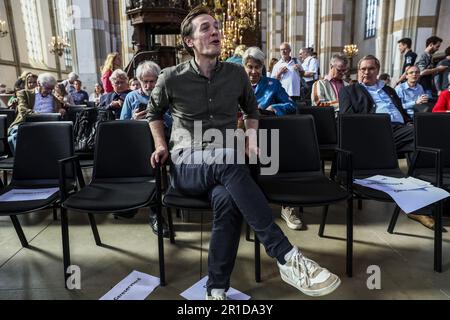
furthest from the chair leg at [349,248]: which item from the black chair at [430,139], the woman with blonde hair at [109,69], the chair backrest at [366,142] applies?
the woman with blonde hair at [109,69]

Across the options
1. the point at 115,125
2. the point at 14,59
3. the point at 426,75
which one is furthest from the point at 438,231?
the point at 14,59

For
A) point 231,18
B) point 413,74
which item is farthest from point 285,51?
point 231,18

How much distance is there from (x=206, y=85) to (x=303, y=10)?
15805 millimetres

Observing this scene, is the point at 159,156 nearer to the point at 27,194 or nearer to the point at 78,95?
the point at 27,194

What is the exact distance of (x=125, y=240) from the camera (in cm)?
253

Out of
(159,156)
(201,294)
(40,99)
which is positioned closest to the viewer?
(201,294)

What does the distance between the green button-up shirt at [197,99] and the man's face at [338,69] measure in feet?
7.24

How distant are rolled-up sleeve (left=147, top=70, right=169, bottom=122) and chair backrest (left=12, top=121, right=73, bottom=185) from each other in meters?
0.81

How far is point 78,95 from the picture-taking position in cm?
763

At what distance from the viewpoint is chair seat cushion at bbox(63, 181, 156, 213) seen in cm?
189

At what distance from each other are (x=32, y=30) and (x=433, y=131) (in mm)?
21818

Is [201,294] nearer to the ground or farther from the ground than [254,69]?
nearer to the ground

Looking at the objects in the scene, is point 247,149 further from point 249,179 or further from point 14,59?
point 14,59

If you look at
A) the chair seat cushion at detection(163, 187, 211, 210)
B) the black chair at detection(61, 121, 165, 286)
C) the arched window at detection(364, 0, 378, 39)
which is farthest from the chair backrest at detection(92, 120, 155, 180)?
the arched window at detection(364, 0, 378, 39)
